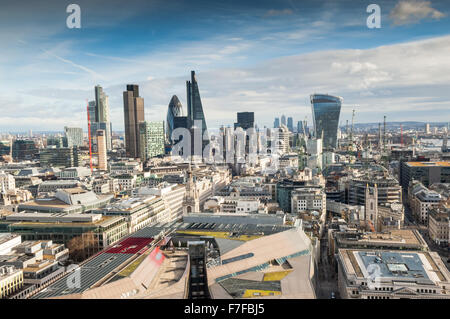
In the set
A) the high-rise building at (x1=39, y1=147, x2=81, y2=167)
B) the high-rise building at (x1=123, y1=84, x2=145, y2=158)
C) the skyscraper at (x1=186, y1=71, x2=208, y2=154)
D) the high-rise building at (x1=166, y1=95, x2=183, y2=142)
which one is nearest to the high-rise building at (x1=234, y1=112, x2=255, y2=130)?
the high-rise building at (x1=166, y1=95, x2=183, y2=142)

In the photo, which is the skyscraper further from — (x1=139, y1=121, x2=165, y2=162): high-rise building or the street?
the street

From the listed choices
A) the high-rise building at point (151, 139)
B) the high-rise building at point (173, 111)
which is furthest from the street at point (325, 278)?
the high-rise building at point (173, 111)

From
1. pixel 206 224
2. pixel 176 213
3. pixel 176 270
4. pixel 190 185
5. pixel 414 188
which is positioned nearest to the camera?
pixel 176 270

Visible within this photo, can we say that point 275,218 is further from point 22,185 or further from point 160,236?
point 22,185

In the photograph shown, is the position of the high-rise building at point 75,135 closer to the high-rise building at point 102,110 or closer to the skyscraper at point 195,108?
the high-rise building at point 102,110
